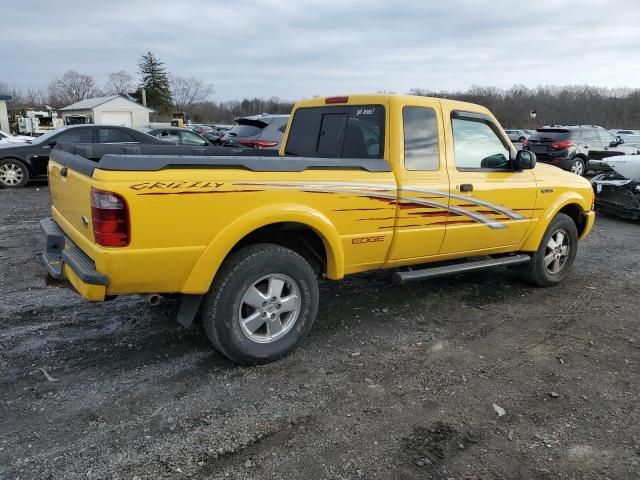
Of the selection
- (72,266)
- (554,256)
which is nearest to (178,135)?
(554,256)

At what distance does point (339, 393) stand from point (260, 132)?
9896 mm

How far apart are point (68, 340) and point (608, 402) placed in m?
3.96

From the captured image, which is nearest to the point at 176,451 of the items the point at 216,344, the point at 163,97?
the point at 216,344

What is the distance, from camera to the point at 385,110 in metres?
4.34

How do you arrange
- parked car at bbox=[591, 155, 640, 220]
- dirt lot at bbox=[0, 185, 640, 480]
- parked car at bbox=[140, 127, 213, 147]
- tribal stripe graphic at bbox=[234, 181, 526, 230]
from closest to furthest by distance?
dirt lot at bbox=[0, 185, 640, 480] < tribal stripe graphic at bbox=[234, 181, 526, 230] < parked car at bbox=[591, 155, 640, 220] < parked car at bbox=[140, 127, 213, 147]

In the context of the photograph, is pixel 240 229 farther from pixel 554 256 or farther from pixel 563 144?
pixel 563 144

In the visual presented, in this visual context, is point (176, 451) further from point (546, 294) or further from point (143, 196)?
point (546, 294)

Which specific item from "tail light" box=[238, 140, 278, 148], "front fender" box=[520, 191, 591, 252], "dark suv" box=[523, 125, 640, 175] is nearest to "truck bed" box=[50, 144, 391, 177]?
"front fender" box=[520, 191, 591, 252]

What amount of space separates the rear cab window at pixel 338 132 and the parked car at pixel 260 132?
6733mm

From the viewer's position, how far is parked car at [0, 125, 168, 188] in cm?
1189

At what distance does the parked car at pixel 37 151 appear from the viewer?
1189 centimetres

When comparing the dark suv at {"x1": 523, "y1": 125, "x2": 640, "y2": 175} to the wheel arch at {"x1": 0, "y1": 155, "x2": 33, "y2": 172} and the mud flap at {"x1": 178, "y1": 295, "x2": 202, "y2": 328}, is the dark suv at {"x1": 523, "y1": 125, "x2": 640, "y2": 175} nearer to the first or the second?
the wheel arch at {"x1": 0, "y1": 155, "x2": 33, "y2": 172}

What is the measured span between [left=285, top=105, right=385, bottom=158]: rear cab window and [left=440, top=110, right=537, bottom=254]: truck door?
72 cm

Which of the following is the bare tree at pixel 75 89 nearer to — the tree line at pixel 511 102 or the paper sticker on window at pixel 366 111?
the tree line at pixel 511 102
